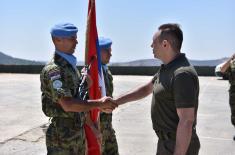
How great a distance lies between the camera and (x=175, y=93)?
3053 millimetres

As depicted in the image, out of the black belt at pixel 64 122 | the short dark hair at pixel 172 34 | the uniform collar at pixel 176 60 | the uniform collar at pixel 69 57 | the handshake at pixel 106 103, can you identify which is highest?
the short dark hair at pixel 172 34

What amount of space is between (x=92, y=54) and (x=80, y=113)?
0.65m

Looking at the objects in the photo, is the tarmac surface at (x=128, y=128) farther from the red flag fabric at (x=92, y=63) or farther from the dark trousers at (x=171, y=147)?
the dark trousers at (x=171, y=147)

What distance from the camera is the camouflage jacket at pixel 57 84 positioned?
3734 mm

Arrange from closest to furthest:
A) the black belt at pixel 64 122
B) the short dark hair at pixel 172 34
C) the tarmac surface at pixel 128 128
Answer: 1. the short dark hair at pixel 172 34
2. the black belt at pixel 64 122
3. the tarmac surface at pixel 128 128

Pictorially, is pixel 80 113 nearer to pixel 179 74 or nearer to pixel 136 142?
pixel 179 74

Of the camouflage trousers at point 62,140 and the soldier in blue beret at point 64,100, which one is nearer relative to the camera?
the soldier in blue beret at point 64,100

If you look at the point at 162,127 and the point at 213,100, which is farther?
the point at 213,100

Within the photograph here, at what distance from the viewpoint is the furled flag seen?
4328mm

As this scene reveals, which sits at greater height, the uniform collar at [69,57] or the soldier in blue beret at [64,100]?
the uniform collar at [69,57]

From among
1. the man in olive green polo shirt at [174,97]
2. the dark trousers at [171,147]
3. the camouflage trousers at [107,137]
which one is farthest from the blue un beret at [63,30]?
the camouflage trousers at [107,137]

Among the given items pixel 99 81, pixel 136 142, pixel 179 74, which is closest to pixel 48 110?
pixel 99 81

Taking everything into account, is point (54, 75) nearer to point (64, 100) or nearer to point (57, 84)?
point (57, 84)

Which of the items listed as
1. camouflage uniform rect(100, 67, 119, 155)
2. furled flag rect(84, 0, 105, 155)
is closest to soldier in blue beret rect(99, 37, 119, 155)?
camouflage uniform rect(100, 67, 119, 155)
